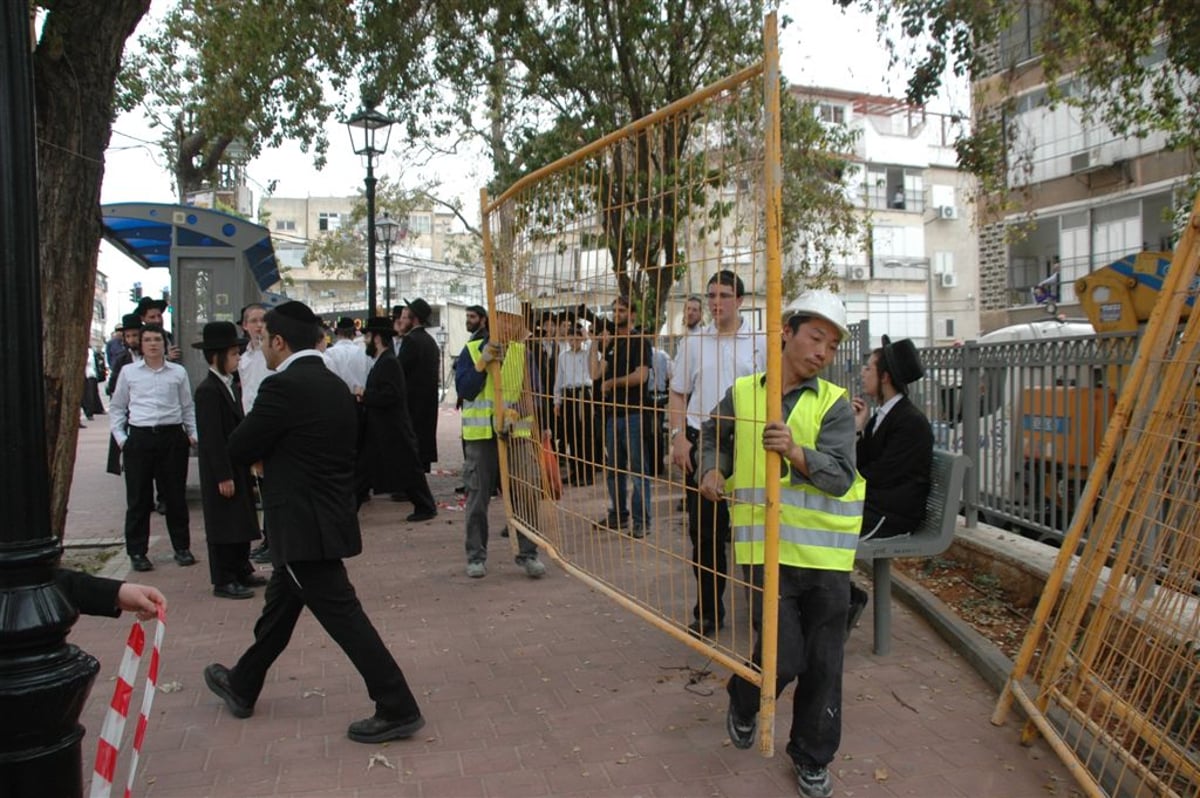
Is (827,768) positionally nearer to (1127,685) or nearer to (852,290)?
(1127,685)

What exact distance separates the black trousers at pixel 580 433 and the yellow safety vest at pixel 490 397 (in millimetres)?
468

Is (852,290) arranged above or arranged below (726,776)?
above

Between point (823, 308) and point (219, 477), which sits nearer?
point (823, 308)

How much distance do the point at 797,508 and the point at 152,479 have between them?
569 centimetres

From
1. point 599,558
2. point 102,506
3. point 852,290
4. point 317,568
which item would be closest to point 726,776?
point 599,558

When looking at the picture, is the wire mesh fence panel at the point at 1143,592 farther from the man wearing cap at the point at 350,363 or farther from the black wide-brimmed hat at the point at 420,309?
the man wearing cap at the point at 350,363

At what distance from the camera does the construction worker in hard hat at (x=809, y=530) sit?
3.44 metres

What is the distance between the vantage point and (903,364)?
5.14 metres

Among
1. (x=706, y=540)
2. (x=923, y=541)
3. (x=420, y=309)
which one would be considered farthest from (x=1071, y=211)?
(x=706, y=540)

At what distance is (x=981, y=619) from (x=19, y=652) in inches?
189

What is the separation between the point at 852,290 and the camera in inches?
1635

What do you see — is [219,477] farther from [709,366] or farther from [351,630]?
[709,366]

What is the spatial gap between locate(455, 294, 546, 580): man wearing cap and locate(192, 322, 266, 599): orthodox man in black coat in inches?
58.8

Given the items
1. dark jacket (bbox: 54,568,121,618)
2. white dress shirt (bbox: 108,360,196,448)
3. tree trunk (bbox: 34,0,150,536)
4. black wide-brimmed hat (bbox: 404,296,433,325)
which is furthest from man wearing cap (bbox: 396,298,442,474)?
dark jacket (bbox: 54,568,121,618)
